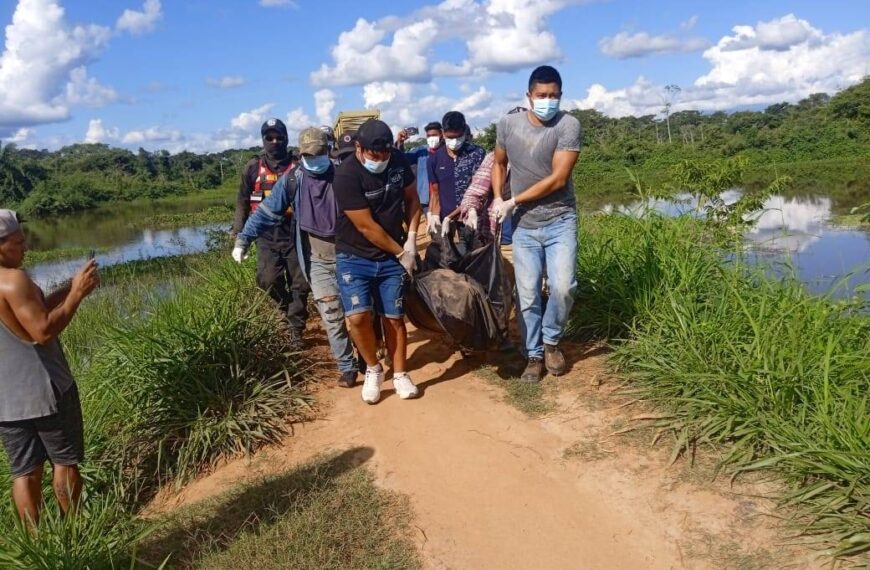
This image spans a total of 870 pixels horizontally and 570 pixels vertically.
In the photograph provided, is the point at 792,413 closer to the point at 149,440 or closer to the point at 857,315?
the point at 857,315

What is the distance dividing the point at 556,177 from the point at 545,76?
573 mm

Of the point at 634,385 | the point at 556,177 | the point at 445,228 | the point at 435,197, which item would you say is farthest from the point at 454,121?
the point at 634,385

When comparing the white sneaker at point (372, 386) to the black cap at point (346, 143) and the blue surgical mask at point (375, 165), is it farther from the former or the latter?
the black cap at point (346, 143)

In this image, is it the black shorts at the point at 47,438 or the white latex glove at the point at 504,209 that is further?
the white latex glove at the point at 504,209

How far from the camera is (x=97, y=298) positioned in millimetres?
7918

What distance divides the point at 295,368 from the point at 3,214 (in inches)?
89.5

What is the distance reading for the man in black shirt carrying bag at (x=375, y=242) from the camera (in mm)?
3723

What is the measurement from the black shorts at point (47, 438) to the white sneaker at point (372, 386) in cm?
163

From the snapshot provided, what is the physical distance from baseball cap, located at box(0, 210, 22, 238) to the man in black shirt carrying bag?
1.60 m

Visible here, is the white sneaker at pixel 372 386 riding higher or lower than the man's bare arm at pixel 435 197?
lower

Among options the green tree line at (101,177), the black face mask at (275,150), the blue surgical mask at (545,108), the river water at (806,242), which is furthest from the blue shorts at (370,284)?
the green tree line at (101,177)

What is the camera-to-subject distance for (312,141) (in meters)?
4.22

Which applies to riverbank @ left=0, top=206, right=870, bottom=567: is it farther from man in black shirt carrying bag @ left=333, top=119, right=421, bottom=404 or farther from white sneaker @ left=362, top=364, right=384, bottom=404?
man in black shirt carrying bag @ left=333, top=119, right=421, bottom=404

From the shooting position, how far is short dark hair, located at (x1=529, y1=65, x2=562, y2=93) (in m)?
3.68
